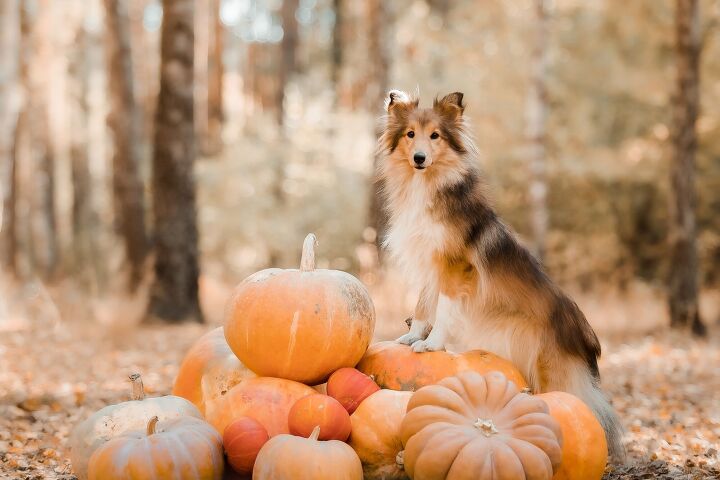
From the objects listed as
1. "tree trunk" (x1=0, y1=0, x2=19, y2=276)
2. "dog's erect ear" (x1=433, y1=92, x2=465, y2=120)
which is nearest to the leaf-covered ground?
"tree trunk" (x1=0, y1=0, x2=19, y2=276)

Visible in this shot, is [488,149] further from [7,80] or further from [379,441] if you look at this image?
[379,441]

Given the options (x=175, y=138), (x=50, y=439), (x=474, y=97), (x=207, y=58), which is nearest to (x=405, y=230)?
(x=50, y=439)

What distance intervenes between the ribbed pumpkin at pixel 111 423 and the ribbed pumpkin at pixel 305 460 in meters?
0.65

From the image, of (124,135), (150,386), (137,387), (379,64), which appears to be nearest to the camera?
(137,387)

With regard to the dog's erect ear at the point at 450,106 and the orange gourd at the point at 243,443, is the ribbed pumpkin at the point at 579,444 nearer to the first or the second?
the orange gourd at the point at 243,443

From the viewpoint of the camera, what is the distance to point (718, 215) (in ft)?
51.6

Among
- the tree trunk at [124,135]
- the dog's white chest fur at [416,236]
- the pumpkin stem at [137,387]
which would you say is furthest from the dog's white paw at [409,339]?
the tree trunk at [124,135]

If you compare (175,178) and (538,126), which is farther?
(538,126)

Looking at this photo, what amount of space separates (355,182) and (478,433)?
1363 centimetres

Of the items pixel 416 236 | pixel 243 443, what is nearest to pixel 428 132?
pixel 416 236

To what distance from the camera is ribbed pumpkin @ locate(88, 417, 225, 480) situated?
3326 mm

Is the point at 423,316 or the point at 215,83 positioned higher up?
the point at 215,83

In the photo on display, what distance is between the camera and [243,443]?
3646 millimetres

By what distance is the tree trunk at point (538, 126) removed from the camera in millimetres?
12148
